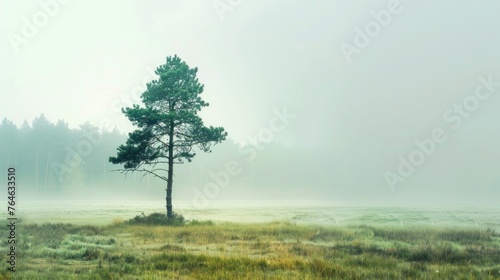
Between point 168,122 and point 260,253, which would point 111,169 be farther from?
point 260,253

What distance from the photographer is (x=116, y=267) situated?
15297 mm

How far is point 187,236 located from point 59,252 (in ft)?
26.4

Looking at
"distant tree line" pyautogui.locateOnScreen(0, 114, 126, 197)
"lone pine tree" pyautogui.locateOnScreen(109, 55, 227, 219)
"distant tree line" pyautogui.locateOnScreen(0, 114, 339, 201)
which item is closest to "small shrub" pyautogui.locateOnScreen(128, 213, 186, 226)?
"lone pine tree" pyautogui.locateOnScreen(109, 55, 227, 219)

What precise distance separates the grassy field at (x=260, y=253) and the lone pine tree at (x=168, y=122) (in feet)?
26.8

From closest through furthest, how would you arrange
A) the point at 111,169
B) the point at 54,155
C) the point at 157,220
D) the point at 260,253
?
1. the point at 260,253
2. the point at 157,220
3. the point at 54,155
4. the point at 111,169

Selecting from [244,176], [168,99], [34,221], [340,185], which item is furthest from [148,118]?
[340,185]

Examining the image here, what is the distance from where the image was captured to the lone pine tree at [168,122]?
34688 millimetres

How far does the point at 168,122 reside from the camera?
3516 cm

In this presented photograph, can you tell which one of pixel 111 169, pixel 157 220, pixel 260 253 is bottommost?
pixel 260 253

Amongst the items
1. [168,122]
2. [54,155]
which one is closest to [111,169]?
[54,155]

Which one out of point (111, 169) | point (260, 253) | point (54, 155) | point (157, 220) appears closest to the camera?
point (260, 253)

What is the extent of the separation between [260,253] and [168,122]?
19093mm

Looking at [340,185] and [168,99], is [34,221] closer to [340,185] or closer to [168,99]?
[168,99]

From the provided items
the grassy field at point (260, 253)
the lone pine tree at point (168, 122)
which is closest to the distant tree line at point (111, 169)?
the lone pine tree at point (168, 122)
